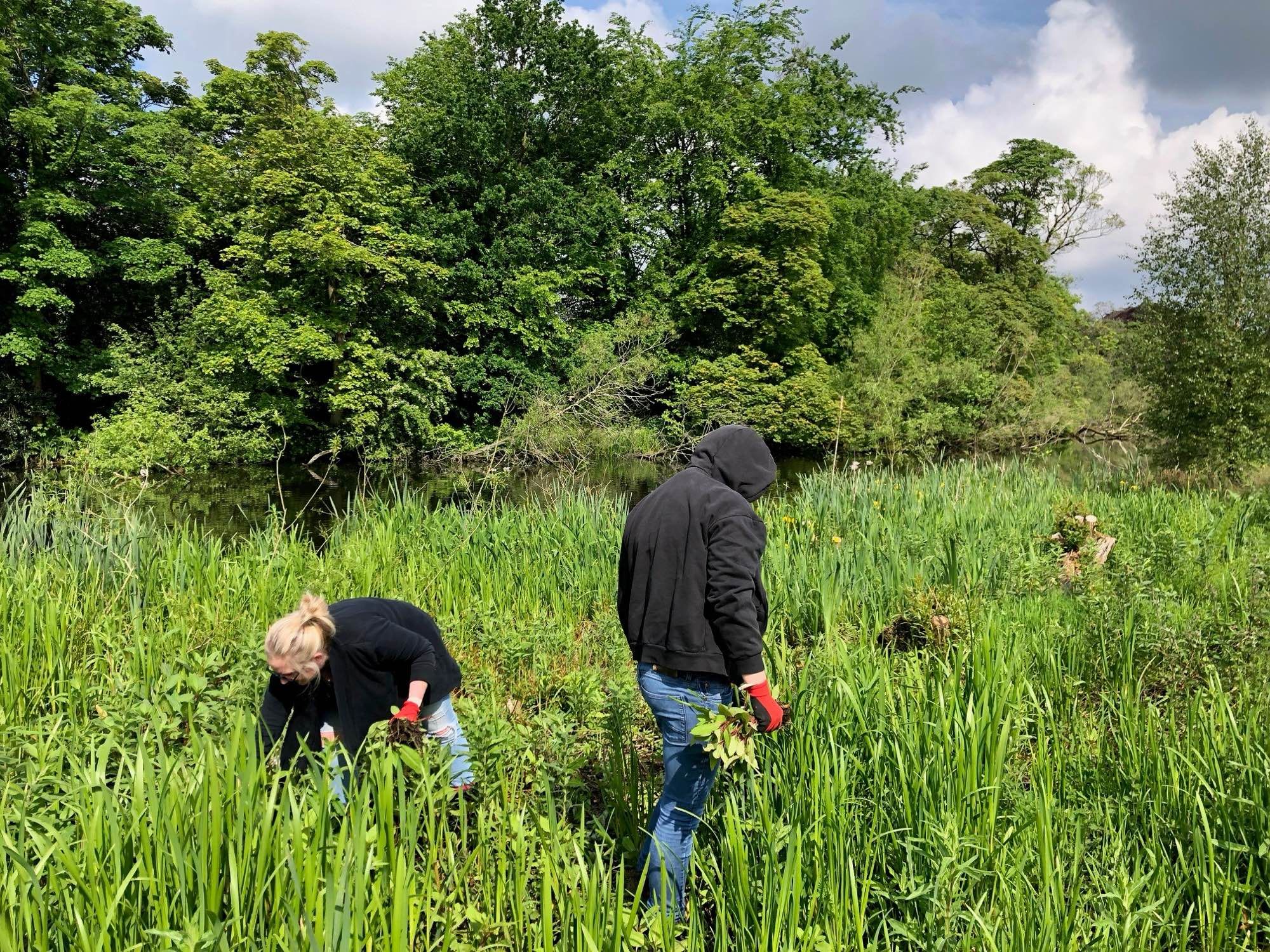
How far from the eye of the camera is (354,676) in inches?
114

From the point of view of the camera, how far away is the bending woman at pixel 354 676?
2.61m

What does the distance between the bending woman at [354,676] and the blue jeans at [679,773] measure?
71 centimetres

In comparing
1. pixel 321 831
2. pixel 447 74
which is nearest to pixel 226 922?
pixel 321 831

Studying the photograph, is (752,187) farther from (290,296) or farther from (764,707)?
(764,707)

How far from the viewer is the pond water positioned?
12.5 metres

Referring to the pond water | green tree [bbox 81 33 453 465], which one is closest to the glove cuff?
the pond water

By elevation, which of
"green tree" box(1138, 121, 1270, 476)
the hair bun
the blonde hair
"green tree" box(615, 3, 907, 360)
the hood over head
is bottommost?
the blonde hair

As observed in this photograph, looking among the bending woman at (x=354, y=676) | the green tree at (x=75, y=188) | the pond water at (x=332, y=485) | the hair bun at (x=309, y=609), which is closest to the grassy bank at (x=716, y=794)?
the bending woman at (x=354, y=676)

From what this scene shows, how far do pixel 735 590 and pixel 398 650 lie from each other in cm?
135

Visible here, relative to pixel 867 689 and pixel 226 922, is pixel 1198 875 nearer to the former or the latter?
pixel 867 689

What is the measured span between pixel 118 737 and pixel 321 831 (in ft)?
4.60

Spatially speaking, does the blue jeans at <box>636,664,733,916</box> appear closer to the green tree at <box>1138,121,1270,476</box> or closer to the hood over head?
the hood over head

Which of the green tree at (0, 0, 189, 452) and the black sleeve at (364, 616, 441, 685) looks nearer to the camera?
the black sleeve at (364, 616, 441, 685)

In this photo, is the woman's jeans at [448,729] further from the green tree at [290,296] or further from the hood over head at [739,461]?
the green tree at [290,296]
